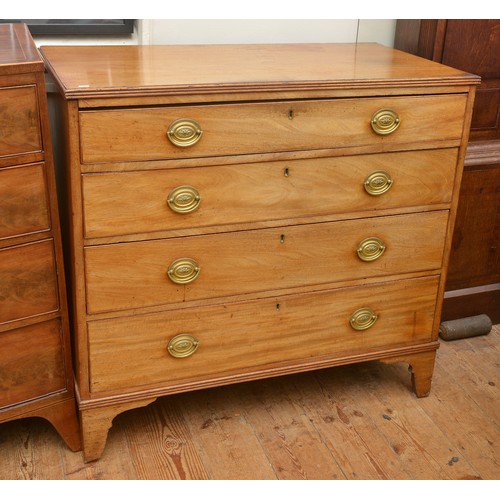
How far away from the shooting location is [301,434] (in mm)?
2467

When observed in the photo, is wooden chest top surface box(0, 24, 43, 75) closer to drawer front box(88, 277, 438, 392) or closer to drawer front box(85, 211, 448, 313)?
drawer front box(85, 211, 448, 313)

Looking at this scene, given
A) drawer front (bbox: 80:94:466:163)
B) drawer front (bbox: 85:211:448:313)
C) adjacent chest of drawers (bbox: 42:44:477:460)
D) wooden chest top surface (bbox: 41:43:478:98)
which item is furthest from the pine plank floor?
wooden chest top surface (bbox: 41:43:478:98)

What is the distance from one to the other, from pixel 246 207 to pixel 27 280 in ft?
2.13

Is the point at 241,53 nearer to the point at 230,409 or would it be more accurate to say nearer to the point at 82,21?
the point at 82,21

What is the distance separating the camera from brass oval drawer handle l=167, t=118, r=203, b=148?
1987 millimetres

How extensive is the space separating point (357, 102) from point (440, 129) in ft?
1.00

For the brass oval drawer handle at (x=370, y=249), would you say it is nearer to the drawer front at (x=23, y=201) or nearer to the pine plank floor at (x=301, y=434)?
the pine plank floor at (x=301, y=434)

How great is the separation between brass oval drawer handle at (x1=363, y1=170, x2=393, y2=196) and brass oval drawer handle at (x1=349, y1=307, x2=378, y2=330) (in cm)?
41

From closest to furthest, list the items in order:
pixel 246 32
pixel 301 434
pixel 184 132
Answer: pixel 184 132 < pixel 301 434 < pixel 246 32

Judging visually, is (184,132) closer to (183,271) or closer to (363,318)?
(183,271)

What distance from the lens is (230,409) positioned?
2584 mm

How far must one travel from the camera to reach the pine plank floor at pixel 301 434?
7.57 feet

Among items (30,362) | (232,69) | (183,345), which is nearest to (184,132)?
(232,69)

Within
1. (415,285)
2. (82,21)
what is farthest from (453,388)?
(82,21)
